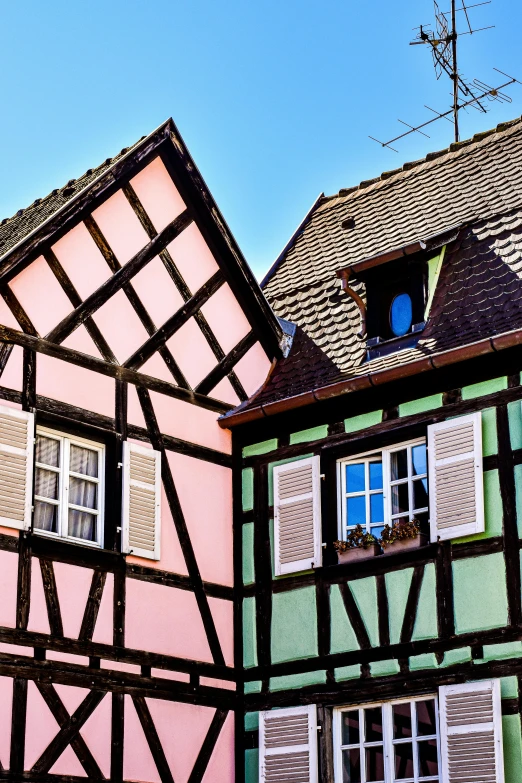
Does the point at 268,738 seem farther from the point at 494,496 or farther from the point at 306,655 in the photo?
the point at 494,496

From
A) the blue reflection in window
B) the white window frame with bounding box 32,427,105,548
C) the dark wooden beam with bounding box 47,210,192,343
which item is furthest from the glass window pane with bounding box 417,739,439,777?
the dark wooden beam with bounding box 47,210,192,343

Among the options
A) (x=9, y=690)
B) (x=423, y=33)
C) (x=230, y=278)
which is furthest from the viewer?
(x=423, y=33)

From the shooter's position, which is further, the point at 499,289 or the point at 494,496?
the point at 499,289

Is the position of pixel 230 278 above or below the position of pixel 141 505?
above

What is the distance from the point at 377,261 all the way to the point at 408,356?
4.60 ft

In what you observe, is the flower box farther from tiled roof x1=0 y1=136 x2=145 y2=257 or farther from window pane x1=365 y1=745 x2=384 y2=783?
tiled roof x1=0 y1=136 x2=145 y2=257

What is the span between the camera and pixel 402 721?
13594 mm

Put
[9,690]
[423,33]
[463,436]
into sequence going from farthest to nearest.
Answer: [423,33] < [463,436] < [9,690]

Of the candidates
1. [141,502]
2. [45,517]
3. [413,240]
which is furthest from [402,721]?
[413,240]

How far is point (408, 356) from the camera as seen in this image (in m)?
14.5

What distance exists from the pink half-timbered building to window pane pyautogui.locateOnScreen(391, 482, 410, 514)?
1848 mm

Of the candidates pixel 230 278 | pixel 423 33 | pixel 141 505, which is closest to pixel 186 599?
pixel 141 505

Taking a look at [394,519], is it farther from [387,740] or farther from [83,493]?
[83,493]

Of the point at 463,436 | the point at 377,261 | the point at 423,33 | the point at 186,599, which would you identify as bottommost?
the point at 186,599
